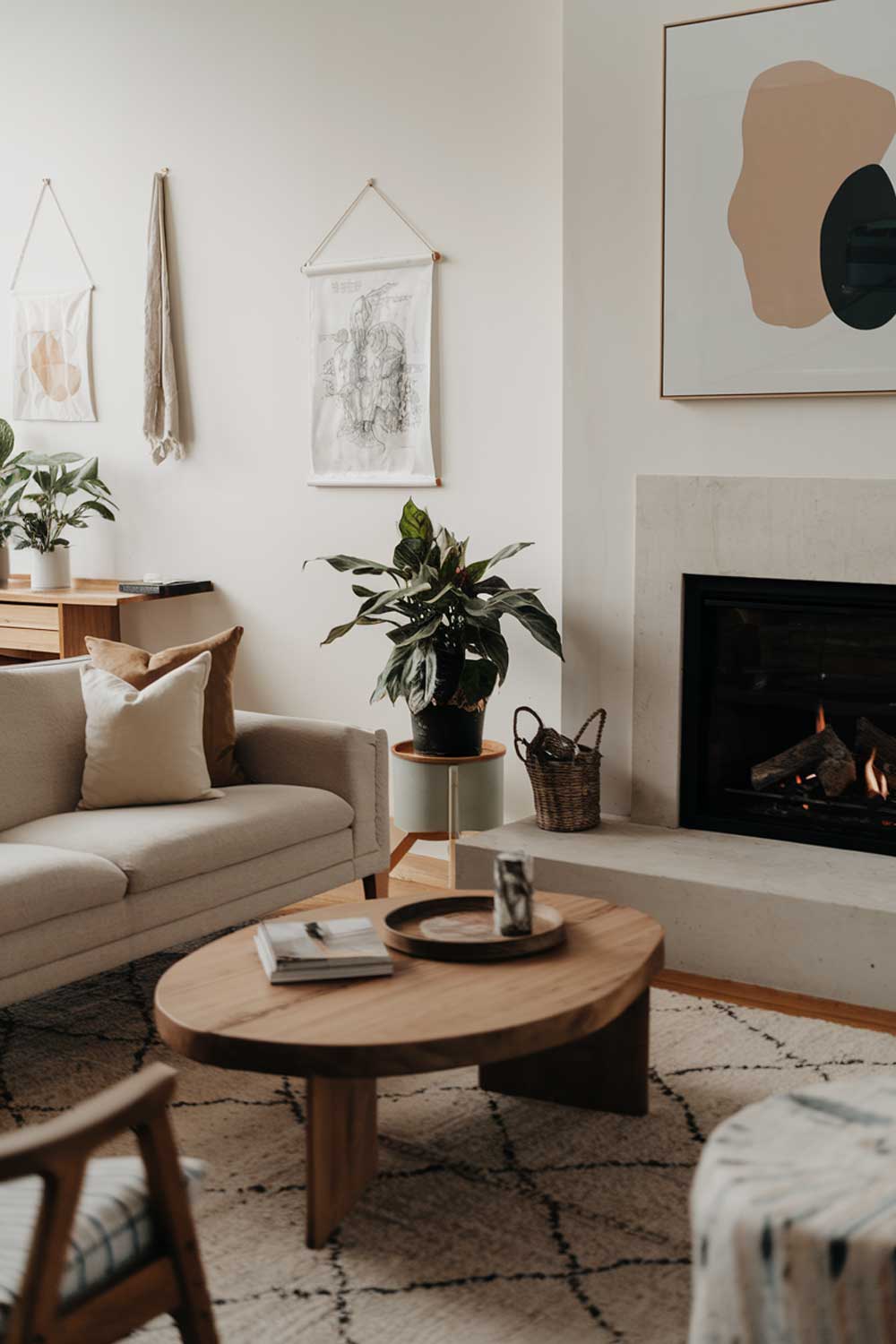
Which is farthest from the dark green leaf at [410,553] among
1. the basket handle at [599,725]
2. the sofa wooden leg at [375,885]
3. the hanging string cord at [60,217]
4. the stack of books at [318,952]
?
the hanging string cord at [60,217]

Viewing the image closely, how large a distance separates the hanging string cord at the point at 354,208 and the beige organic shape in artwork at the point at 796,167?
111cm

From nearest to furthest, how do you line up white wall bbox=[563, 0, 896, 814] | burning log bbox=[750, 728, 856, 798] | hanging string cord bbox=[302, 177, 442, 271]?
1. white wall bbox=[563, 0, 896, 814]
2. burning log bbox=[750, 728, 856, 798]
3. hanging string cord bbox=[302, 177, 442, 271]

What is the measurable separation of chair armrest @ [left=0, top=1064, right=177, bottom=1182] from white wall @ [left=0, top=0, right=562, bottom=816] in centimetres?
269

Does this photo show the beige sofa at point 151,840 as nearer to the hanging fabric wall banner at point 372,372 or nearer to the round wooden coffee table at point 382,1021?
the round wooden coffee table at point 382,1021

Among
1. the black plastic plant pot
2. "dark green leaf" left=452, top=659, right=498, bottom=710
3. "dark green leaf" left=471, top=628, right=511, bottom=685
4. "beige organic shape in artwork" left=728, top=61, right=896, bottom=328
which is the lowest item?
the black plastic plant pot

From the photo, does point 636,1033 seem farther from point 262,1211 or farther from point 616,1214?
point 262,1211

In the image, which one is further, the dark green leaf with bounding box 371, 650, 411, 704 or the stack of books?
the dark green leaf with bounding box 371, 650, 411, 704

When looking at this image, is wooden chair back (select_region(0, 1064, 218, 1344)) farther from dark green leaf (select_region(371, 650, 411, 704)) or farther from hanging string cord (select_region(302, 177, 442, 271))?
hanging string cord (select_region(302, 177, 442, 271))

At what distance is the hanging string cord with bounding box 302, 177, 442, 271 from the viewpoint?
434 centimetres

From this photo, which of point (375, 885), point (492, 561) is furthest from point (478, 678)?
point (375, 885)

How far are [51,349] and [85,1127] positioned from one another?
4272 mm

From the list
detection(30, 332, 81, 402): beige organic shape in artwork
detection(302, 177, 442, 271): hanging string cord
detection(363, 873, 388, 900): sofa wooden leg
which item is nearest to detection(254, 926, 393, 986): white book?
detection(363, 873, 388, 900): sofa wooden leg

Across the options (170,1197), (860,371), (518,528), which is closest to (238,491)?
(518,528)

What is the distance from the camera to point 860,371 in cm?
344
